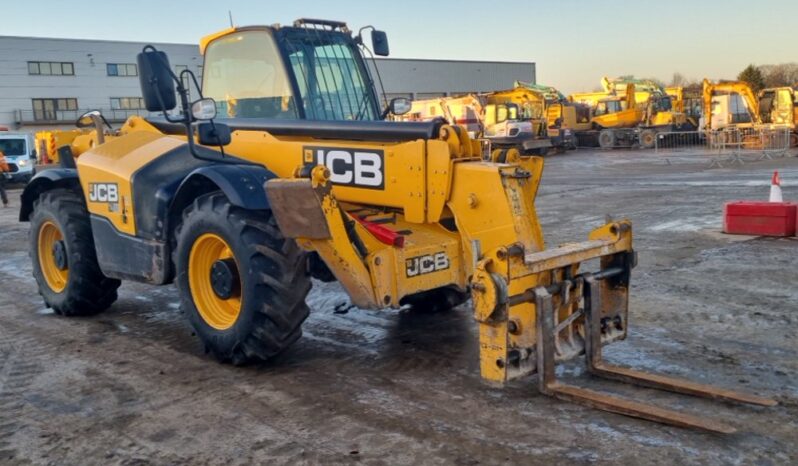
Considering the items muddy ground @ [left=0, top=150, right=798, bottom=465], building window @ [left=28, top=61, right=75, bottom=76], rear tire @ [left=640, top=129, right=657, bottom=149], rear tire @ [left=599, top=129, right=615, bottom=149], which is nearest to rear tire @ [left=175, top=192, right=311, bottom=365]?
muddy ground @ [left=0, top=150, right=798, bottom=465]

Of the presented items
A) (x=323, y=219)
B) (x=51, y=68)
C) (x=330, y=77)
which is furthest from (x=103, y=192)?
(x=51, y=68)

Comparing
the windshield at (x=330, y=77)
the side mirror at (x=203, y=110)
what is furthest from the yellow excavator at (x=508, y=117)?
the side mirror at (x=203, y=110)

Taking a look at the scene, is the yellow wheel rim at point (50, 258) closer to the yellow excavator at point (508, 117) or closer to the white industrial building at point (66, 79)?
the yellow excavator at point (508, 117)

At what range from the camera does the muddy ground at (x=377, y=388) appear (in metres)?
3.99

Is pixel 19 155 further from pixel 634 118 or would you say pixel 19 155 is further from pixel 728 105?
pixel 728 105

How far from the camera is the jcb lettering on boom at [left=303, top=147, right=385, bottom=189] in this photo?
17.5 ft

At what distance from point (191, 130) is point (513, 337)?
2.94 m

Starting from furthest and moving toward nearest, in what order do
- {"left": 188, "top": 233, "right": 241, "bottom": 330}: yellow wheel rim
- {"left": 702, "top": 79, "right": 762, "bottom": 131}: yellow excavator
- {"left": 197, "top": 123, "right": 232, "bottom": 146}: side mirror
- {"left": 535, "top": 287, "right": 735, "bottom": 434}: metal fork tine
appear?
{"left": 702, "top": 79, "right": 762, "bottom": 131}: yellow excavator
{"left": 197, "top": 123, "right": 232, "bottom": 146}: side mirror
{"left": 188, "top": 233, "right": 241, "bottom": 330}: yellow wheel rim
{"left": 535, "top": 287, "right": 735, "bottom": 434}: metal fork tine

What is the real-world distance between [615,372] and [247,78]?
3725mm

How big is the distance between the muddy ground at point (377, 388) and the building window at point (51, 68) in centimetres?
5020

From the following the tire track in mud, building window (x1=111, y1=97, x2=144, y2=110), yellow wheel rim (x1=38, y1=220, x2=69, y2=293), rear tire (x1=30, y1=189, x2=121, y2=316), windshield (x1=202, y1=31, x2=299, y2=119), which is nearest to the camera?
the tire track in mud

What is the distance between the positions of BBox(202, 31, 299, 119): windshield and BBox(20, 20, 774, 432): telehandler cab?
0.02 metres

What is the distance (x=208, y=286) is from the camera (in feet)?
18.7

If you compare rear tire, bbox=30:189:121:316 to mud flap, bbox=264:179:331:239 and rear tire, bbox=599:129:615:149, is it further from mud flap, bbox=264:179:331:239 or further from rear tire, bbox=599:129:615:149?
rear tire, bbox=599:129:615:149
